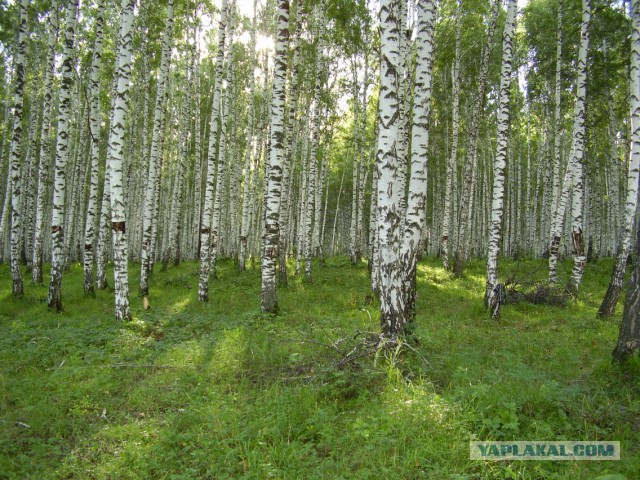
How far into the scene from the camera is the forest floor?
12.8ft

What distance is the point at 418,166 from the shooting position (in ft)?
24.8

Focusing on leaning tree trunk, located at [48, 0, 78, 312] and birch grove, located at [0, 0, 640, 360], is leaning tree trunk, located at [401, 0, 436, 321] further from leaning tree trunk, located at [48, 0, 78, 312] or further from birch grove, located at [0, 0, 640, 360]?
leaning tree trunk, located at [48, 0, 78, 312]

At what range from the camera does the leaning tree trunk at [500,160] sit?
33.5 feet

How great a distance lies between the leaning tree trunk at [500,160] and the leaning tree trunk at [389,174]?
4.82 meters

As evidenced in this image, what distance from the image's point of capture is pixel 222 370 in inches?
252

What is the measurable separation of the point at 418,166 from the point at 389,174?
52.3 inches

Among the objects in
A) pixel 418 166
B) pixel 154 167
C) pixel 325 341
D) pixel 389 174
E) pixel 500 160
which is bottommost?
pixel 325 341

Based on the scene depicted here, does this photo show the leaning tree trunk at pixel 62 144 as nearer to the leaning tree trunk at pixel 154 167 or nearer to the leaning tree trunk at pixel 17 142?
the leaning tree trunk at pixel 17 142

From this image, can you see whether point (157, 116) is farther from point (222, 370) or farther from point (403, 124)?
point (222, 370)

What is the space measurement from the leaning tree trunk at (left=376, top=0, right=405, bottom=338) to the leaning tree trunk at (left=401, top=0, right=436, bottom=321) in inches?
22.1

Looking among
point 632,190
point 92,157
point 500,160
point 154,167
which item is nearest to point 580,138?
point 632,190

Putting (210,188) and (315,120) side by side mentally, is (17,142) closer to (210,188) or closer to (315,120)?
(210,188)

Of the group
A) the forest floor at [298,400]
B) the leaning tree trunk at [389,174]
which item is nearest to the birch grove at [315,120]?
the leaning tree trunk at [389,174]

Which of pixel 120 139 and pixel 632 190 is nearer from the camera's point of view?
pixel 120 139
